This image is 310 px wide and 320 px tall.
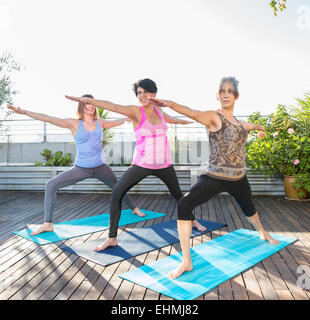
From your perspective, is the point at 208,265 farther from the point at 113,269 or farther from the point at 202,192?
the point at 113,269

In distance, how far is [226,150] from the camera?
2.31 m

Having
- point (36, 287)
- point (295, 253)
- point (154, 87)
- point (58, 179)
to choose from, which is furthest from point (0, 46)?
point (295, 253)

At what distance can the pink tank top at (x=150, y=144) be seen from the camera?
9.16 ft

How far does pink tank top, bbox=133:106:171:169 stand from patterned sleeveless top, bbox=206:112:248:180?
0.65 m

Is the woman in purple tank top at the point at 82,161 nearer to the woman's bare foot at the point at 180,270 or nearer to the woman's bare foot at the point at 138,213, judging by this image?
the woman's bare foot at the point at 138,213

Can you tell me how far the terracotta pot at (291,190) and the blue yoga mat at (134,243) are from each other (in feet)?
7.47

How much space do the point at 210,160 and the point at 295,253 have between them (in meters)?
1.18

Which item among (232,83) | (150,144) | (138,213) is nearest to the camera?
(232,83)

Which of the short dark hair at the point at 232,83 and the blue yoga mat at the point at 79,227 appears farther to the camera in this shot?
the blue yoga mat at the point at 79,227

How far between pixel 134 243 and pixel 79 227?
37.9 inches

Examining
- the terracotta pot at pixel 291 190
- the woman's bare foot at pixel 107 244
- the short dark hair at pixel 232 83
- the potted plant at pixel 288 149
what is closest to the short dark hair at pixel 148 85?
the short dark hair at pixel 232 83

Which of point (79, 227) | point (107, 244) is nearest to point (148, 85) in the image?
point (107, 244)

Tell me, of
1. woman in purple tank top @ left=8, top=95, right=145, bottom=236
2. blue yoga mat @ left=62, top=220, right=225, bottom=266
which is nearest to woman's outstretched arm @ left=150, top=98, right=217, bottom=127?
blue yoga mat @ left=62, top=220, right=225, bottom=266

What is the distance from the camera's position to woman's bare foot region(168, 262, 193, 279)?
7.28 feet
